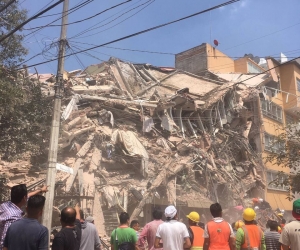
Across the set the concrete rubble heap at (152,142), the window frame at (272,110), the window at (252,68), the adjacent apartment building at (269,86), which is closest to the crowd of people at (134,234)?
the concrete rubble heap at (152,142)

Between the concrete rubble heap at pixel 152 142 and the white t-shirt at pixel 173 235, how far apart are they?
22.5 feet

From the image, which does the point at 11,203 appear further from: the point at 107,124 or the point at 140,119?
the point at 140,119

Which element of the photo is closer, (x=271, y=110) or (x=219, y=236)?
(x=219, y=236)

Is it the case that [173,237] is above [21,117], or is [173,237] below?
below

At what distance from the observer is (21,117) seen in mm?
9359

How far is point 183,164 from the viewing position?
15.6 meters

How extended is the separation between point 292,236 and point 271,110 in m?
22.0

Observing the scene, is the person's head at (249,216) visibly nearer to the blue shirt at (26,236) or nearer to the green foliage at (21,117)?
the blue shirt at (26,236)

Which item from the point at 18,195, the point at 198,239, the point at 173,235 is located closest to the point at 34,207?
the point at 18,195

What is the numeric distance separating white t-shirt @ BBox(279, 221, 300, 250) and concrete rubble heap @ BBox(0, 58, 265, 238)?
8.10 meters

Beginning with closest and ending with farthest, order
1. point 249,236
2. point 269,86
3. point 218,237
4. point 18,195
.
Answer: point 18,195 < point 218,237 < point 249,236 < point 269,86

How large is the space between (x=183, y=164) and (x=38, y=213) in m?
12.6

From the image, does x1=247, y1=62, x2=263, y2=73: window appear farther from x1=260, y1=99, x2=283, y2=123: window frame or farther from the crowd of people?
the crowd of people

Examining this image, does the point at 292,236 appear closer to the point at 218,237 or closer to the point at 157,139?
the point at 218,237
